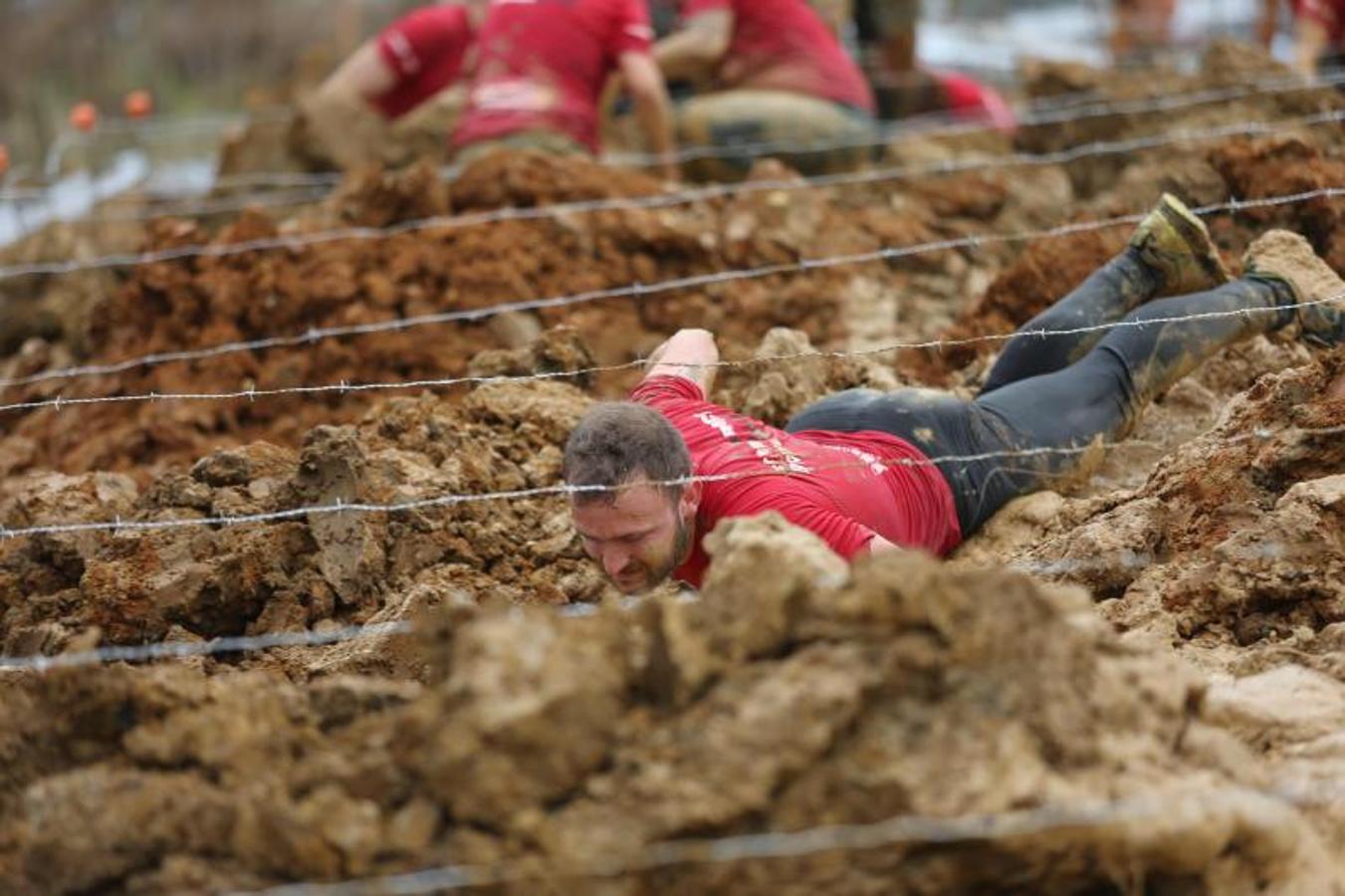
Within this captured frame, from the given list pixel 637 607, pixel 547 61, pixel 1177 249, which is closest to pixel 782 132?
pixel 547 61

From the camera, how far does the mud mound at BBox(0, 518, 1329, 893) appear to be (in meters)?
3.29

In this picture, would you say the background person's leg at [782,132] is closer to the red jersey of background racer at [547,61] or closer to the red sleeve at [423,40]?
the red jersey of background racer at [547,61]

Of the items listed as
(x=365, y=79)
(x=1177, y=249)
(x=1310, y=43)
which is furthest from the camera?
(x=1310, y=43)

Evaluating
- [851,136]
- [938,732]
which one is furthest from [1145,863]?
[851,136]

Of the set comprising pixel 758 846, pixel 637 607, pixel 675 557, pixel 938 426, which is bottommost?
pixel 938 426

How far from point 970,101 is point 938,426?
588cm

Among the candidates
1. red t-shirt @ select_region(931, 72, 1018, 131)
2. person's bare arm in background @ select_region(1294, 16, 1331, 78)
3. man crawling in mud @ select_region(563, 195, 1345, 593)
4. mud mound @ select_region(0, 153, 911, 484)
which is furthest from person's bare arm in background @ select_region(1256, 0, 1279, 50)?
man crawling in mud @ select_region(563, 195, 1345, 593)

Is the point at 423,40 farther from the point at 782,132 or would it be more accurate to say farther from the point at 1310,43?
the point at 1310,43

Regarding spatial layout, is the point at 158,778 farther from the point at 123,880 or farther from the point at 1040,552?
the point at 1040,552

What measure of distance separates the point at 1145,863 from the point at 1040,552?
68.6 inches

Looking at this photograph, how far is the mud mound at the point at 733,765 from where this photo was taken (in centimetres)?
329

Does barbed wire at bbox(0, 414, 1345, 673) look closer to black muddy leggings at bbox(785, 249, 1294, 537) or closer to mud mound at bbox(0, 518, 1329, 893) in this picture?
black muddy leggings at bbox(785, 249, 1294, 537)

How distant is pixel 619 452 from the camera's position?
4520mm

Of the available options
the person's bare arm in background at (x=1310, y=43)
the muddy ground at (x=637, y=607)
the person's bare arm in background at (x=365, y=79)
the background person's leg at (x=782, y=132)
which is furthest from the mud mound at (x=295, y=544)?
the person's bare arm in background at (x=1310, y=43)
